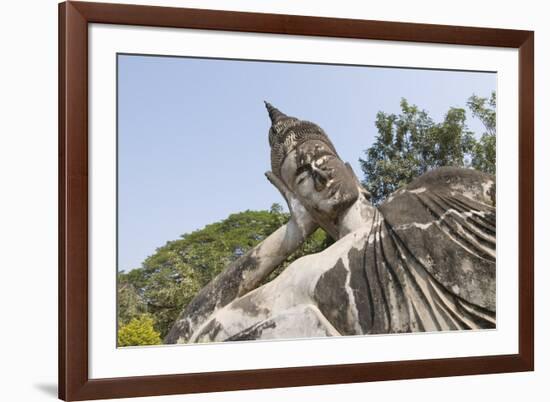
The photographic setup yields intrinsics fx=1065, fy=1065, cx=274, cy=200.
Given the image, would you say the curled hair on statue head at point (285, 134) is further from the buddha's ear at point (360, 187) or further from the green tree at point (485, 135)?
the green tree at point (485, 135)

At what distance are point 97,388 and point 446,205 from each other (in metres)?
2.07

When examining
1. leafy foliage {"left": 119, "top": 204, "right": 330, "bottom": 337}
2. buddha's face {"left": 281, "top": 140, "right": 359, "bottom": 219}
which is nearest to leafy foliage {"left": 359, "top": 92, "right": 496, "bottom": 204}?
buddha's face {"left": 281, "top": 140, "right": 359, "bottom": 219}

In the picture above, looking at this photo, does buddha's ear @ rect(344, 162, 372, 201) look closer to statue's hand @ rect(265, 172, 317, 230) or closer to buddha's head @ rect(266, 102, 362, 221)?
buddha's head @ rect(266, 102, 362, 221)

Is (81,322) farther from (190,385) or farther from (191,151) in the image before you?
(191,151)

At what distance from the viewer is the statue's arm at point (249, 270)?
5223 mm

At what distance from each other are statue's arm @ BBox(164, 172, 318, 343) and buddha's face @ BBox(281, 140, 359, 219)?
3.7 inches

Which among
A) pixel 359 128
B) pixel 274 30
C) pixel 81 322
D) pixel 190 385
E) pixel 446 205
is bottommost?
pixel 190 385

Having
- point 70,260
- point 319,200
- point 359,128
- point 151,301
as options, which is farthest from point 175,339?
point 359,128

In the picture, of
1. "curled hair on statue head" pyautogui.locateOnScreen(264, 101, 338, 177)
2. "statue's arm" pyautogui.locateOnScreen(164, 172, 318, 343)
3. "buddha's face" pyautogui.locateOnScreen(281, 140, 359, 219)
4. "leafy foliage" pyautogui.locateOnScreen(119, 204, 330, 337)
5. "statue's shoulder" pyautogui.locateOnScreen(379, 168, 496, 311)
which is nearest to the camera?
"leafy foliage" pyautogui.locateOnScreen(119, 204, 330, 337)

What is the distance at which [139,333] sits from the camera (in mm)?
5090

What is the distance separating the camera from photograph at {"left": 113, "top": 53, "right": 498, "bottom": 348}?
5.14m

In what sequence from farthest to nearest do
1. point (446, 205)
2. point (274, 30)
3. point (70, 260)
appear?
point (446, 205) → point (274, 30) → point (70, 260)

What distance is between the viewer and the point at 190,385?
5.11m

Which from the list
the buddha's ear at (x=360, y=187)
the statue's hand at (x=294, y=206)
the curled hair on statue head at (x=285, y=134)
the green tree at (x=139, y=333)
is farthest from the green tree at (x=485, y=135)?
the green tree at (x=139, y=333)
